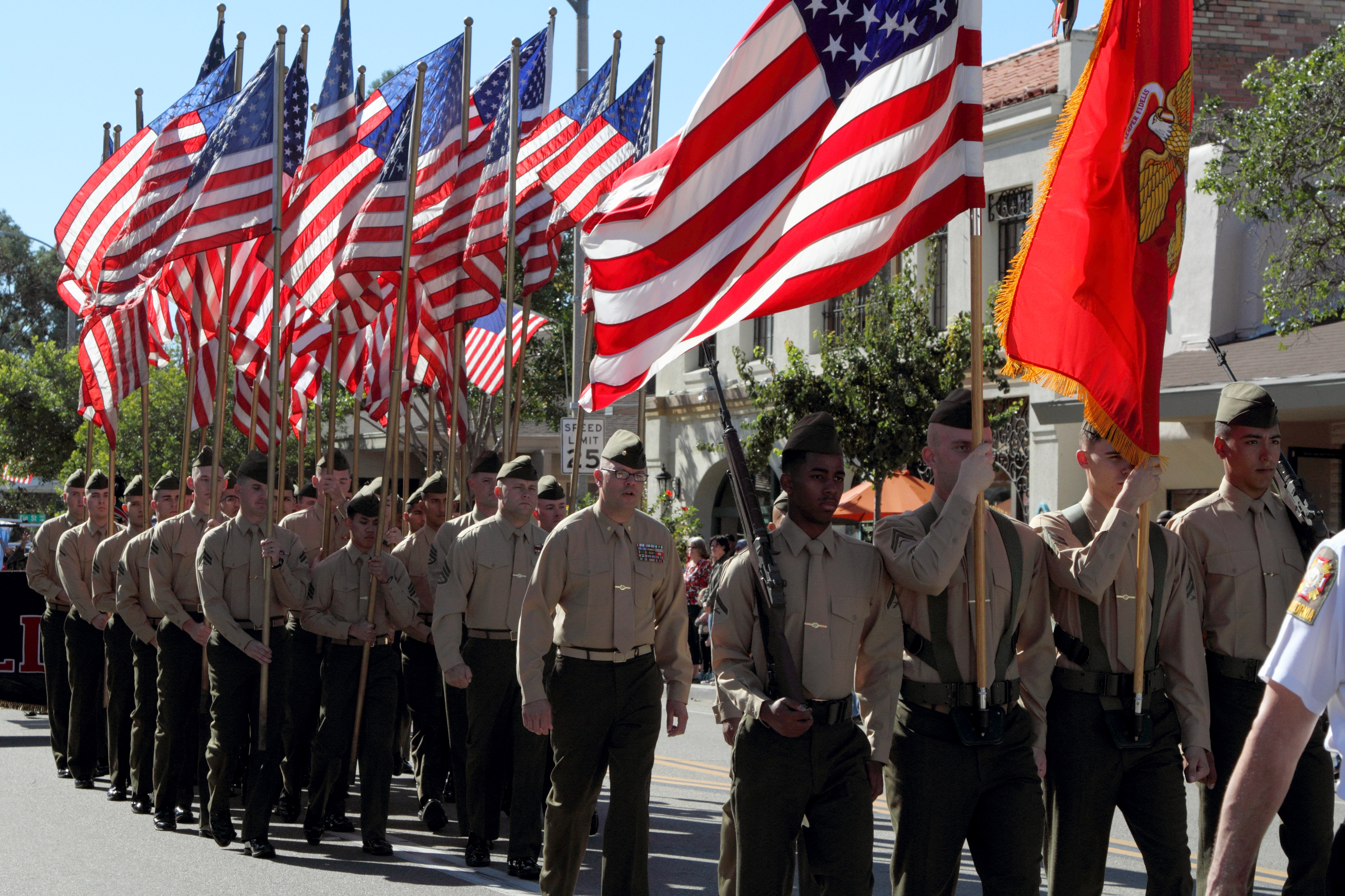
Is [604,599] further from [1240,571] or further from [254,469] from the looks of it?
[254,469]

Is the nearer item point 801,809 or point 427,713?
A: point 801,809

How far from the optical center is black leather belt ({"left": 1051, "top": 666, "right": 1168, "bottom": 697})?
546 centimetres

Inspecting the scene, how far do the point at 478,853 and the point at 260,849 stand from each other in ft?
4.04

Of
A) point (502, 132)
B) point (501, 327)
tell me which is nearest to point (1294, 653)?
point (502, 132)

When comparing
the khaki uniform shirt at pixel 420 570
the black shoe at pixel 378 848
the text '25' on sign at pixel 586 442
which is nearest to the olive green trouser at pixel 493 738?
the black shoe at pixel 378 848

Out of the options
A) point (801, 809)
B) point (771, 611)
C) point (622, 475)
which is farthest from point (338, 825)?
point (771, 611)

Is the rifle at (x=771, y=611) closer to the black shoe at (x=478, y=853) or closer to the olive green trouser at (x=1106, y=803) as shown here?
the olive green trouser at (x=1106, y=803)

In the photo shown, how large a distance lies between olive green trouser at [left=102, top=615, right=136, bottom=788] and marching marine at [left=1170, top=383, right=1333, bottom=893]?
7290 mm

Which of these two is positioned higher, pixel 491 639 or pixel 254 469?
pixel 254 469

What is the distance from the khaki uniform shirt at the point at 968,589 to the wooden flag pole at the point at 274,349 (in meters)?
4.52

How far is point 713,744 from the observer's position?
13.4m

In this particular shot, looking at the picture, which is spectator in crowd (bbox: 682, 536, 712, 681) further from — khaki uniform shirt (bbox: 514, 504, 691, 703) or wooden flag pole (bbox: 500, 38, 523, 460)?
khaki uniform shirt (bbox: 514, 504, 691, 703)

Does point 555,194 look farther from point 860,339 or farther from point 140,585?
point 860,339

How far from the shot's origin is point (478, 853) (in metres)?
8.23
